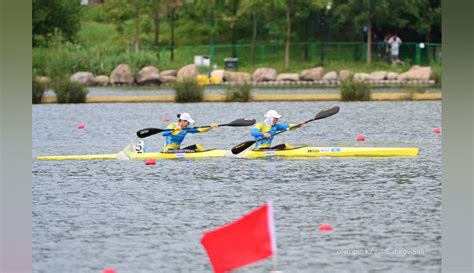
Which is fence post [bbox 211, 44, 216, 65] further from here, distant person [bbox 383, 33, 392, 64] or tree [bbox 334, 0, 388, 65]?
distant person [bbox 383, 33, 392, 64]

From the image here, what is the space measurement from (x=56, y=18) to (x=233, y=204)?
27935mm

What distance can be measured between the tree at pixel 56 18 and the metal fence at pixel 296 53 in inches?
125

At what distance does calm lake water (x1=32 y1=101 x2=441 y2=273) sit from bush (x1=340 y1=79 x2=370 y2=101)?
577cm

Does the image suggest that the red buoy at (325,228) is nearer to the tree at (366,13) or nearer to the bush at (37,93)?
the bush at (37,93)

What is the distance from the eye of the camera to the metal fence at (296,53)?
42.6 metres

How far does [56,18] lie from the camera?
4300 cm

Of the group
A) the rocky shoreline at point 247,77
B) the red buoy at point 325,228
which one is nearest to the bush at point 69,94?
the rocky shoreline at point 247,77

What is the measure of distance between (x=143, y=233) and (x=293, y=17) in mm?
32551

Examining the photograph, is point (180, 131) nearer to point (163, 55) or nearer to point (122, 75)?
point (122, 75)

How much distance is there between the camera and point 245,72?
43.0 metres

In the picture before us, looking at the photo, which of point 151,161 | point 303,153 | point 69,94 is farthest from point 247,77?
point 303,153

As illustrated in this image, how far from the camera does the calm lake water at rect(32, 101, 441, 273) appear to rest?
12.4 metres

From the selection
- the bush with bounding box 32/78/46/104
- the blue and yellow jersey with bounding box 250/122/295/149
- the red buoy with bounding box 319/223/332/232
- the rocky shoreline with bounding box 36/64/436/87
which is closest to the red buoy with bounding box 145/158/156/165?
the blue and yellow jersey with bounding box 250/122/295/149
